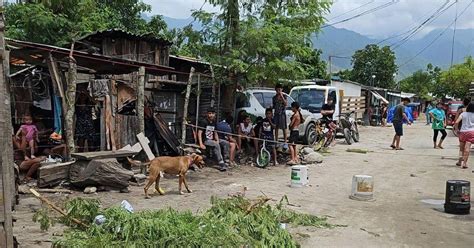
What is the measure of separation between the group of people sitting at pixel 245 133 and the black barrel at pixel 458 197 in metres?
5.31

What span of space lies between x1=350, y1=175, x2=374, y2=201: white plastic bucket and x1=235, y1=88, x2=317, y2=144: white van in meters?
5.76

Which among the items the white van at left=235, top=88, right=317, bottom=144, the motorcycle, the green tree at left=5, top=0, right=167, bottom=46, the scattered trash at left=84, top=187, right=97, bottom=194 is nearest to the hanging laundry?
the scattered trash at left=84, top=187, right=97, bottom=194

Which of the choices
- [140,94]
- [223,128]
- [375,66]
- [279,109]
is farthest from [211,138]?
[375,66]

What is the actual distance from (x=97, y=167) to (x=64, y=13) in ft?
33.9

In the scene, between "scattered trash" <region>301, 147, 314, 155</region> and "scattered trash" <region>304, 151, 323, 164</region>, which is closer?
"scattered trash" <region>304, 151, 323, 164</region>

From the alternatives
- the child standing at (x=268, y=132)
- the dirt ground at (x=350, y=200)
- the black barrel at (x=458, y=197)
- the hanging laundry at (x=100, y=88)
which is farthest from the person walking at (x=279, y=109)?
the black barrel at (x=458, y=197)

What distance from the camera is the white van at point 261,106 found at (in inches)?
561

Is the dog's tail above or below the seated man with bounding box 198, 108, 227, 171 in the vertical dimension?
below

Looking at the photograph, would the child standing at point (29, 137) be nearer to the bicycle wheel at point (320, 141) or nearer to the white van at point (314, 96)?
the bicycle wheel at point (320, 141)

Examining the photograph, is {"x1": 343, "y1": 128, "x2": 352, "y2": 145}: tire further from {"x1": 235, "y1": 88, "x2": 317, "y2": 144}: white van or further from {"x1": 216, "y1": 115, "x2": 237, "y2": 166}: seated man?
{"x1": 216, "y1": 115, "x2": 237, "y2": 166}: seated man

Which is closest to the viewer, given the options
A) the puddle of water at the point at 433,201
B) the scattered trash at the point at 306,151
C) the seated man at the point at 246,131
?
the puddle of water at the point at 433,201

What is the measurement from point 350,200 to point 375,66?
4425cm

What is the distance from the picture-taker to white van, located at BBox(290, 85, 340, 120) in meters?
17.3

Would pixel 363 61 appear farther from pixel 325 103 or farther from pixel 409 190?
pixel 409 190
